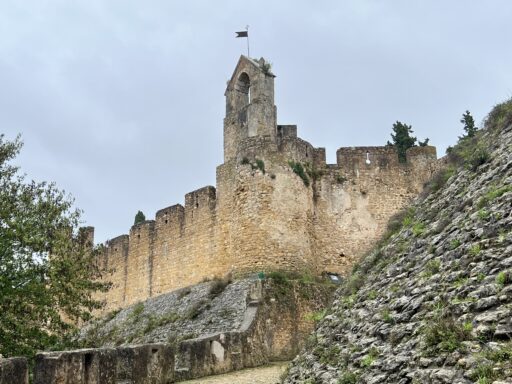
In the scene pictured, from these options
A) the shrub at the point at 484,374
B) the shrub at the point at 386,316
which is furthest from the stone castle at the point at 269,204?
the shrub at the point at 484,374

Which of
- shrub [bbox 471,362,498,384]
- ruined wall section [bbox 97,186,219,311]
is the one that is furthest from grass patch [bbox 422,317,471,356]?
ruined wall section [bbox 97,186,219,311]

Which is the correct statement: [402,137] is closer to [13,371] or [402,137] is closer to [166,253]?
[166,253]

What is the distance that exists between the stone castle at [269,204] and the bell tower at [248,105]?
1.7 inches

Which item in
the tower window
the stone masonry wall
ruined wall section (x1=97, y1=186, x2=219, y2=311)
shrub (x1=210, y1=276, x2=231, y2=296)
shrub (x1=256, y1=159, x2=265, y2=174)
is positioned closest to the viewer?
shrub (x1=210, y1=276, x2=231, y2=296)

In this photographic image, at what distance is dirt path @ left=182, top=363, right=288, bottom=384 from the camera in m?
13.7

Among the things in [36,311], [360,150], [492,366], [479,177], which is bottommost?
[492,366]

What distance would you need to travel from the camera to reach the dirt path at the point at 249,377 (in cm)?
1373

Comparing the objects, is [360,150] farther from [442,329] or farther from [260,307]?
[442,329]

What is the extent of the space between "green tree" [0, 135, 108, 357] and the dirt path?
13.3 feet

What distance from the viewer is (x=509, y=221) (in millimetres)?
8570

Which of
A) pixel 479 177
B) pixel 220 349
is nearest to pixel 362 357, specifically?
pixel 479 177

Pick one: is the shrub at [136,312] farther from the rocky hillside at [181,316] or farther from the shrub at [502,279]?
the shrub at [502,279]

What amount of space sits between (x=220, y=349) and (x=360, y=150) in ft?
43.2

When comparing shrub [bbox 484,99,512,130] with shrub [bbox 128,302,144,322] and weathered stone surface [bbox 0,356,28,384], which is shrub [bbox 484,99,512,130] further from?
shrub [bbox 128,302,144,322]
